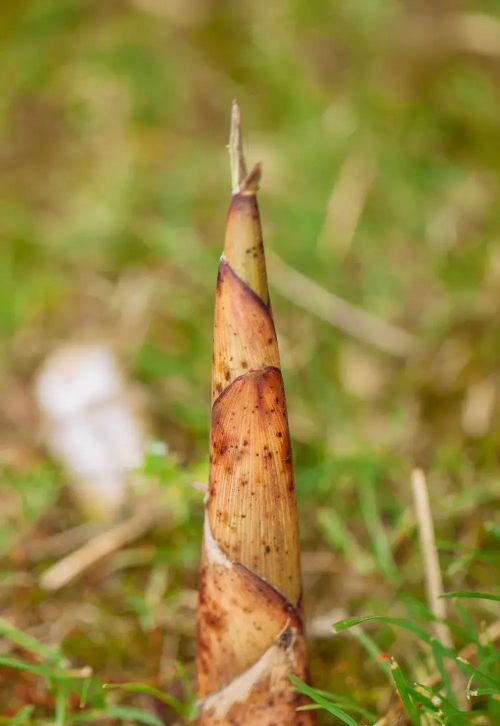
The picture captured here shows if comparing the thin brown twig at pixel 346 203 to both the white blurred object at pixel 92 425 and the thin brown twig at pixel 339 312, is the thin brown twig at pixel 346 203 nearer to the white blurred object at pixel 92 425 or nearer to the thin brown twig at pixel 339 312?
the thin brown twig at pixel 339 312

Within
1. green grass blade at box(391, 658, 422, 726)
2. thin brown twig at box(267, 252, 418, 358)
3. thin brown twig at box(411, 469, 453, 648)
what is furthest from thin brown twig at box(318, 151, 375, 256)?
green grass blade at box(391, 658, 422, 726)

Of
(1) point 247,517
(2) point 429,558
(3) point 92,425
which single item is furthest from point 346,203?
(1) point 247,517

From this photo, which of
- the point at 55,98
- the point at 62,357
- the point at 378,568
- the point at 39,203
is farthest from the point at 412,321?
the point at 55,98

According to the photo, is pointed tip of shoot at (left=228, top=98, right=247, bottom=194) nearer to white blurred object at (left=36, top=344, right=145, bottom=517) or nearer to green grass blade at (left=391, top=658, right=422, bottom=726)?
green grass blade at (left=391, top=658, right=422, bottom=726)

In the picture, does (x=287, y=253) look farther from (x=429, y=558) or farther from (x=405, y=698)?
(x=405, y=698)

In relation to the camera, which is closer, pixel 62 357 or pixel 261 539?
pixel 261 539

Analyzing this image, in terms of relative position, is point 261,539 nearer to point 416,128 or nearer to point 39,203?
point 39,203
